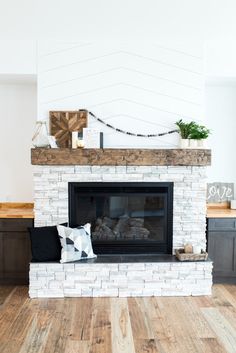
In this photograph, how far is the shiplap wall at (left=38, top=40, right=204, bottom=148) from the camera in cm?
419

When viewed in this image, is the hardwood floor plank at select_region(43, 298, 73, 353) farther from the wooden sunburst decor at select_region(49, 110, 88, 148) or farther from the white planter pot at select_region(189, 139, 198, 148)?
the white planter pot at select_region(189, 139, 198, 148)

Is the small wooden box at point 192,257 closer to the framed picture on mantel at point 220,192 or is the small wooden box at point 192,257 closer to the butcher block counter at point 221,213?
the butcher block counter at point 221,213

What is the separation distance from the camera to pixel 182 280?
397cm

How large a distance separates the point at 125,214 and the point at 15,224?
121 cm

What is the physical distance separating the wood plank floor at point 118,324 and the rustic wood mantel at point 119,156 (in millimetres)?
1388

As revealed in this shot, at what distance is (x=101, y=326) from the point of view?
3256 millimetres

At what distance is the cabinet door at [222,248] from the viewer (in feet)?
14.1

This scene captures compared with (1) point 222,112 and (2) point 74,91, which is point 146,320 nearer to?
(2) point 74,91

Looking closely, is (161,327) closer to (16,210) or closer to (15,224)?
(15,224)

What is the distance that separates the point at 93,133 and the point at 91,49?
0.92 metres

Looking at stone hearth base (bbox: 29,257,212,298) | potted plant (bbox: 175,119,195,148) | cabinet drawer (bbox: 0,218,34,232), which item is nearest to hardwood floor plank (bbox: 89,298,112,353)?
stone hearth base (bbox: 29,257,212,298)

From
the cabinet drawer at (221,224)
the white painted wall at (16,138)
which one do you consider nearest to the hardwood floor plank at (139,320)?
the cabinet drawer at (221,224)

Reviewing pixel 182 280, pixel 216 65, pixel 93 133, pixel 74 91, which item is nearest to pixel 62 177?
pixel 93 133

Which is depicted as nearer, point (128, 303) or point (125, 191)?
point (128, 303)
